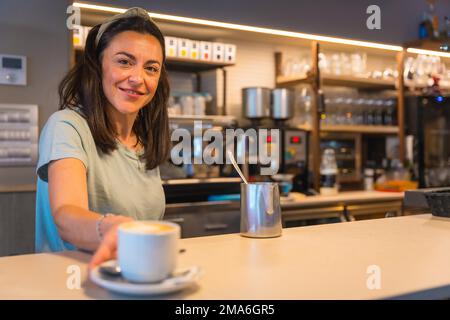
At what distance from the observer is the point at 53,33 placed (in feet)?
9.90

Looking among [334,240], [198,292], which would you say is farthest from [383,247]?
[198,292]

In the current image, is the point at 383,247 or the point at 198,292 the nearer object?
the point at 198,292

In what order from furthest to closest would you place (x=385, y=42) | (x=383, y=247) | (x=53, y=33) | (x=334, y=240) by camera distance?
(x=385, y=42) < (x=53, y=33) < (x=334, y=240) < (x=383, y=247)

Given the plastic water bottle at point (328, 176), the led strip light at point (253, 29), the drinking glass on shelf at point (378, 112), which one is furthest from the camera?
the drinking glass on shelf at point (378, 112)

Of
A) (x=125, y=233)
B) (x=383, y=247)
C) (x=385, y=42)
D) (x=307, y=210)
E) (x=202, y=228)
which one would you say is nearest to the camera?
(x=125, y=233)

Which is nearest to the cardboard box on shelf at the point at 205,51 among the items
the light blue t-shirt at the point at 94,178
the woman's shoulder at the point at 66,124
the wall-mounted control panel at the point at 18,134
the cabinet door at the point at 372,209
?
the wall-mounted control panel at the point at 18,134

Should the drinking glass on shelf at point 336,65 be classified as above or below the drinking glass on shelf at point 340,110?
above

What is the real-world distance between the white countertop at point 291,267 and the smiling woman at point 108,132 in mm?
236

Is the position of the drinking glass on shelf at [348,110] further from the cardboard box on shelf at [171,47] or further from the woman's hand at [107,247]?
the woman's hand at [107,247]

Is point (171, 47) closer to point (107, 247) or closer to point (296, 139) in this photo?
point (296, 139)

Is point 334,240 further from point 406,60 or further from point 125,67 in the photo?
point 406,60

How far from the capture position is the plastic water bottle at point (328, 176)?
4090 mm

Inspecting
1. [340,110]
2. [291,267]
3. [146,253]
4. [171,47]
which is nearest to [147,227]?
[146,253]

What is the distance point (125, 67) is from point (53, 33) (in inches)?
69.0
